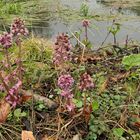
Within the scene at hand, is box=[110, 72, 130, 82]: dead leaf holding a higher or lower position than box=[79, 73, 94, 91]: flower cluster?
lower

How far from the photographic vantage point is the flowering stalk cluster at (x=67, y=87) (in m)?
2.31

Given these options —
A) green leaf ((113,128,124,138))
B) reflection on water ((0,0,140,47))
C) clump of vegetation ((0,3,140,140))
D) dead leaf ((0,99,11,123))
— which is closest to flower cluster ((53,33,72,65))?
clump of vegetation ((0,3,140,140))

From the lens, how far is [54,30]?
213 inches

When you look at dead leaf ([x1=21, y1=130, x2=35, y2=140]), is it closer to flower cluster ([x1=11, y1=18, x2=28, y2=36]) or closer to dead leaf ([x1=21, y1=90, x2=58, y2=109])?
dead leaf ([x1=21, y1=90, x2=58, y2=109])

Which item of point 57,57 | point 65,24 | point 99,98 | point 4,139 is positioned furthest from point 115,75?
point 65,24

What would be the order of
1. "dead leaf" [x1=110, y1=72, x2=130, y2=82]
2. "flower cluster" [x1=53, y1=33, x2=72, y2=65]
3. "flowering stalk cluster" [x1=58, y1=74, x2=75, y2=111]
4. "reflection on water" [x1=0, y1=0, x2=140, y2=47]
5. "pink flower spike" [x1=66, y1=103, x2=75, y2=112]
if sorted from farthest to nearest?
"reflection on water" [x1=0, y1=0, x2=140, y2=47]
"dead leaf" [x1=110, y1=72, x2=130, y2=82]
"flower cluster" [x1=53, y1=33, x2=72, y2=65]
"pink flower spike" [x1=66, y1=103, x2=75, y2=112]
"flowering stalk cluster" [x1=58, y1=74, x2=75, y2=111]

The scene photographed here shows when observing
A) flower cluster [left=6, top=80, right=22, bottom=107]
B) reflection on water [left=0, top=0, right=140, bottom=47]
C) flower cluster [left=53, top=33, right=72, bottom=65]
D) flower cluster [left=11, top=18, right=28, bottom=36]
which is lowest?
reflection on water [left=0, top=0, right=140, bottom=47]

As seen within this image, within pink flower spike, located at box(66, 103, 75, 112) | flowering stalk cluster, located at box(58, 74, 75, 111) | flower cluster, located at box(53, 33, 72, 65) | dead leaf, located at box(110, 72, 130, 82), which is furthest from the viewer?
dead leaf, located at box(110, 72, 130, 82)

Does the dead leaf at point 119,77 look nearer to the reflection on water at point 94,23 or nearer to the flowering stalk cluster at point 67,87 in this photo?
the flowering stalk cluster at point 67,87

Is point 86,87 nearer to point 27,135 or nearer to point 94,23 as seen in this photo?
point 27,135

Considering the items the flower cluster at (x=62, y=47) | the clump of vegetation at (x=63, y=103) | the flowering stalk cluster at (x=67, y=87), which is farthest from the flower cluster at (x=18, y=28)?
the flowering stalk cluster at (x=67, y=87)

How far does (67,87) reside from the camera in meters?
2.35

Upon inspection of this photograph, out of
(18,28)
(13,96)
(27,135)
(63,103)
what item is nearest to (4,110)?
(13,96)

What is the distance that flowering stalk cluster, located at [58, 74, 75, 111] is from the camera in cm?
231
